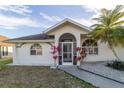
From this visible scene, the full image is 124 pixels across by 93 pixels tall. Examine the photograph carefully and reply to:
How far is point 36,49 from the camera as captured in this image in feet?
81.8

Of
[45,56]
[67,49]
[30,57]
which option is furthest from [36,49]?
[67,49]

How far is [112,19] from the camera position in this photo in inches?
937

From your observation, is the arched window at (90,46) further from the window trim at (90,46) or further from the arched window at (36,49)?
the arched window at (36,49)

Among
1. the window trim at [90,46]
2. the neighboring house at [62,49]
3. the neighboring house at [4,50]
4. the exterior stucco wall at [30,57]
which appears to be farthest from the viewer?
the neighboring house at [4,50]

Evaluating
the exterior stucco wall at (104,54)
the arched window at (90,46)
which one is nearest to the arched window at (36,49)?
the arched window at (90,46)

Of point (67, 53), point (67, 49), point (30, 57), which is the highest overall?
point (67, 49)

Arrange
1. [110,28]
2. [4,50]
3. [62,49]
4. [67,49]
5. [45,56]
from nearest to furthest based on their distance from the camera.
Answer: [110,28] < [62,49] < [67,49] < [45,56] < [4,50]

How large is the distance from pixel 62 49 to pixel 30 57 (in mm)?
3828

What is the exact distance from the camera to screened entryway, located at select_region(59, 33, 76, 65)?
77.5 feet

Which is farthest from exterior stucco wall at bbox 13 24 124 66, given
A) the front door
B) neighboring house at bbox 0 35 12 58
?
neighboring house at bbox 0 35 12 58

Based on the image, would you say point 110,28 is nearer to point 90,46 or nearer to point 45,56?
point 90,46

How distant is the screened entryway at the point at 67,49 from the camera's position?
77.5 ft
